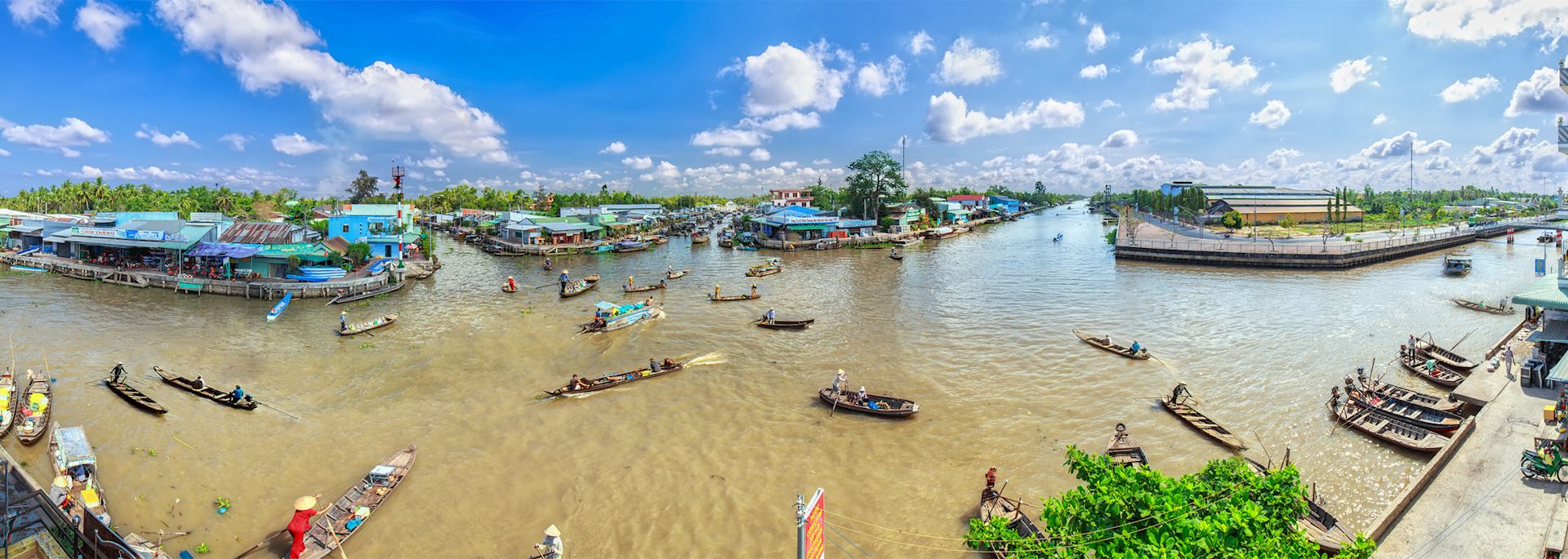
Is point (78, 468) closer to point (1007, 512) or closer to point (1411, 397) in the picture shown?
point (1007, 512)

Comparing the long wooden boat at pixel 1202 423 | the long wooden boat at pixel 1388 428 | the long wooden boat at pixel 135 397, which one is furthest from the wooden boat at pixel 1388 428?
the long wooden boat at pixel 135 397

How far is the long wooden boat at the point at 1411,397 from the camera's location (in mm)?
14227

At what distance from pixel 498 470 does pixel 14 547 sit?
710cm

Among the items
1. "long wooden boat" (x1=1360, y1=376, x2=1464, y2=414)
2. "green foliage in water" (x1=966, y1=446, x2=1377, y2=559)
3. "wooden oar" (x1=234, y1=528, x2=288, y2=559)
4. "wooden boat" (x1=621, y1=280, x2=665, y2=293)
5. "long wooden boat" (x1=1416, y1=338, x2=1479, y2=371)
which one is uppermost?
"wooden boat" (x1=621, y1=280, x2=665, y2=293)

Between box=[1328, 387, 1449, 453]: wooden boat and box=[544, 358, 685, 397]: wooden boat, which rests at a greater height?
box=[544, 358, 685, 397]: wooden boat

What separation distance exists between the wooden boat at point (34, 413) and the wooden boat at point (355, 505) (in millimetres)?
8268

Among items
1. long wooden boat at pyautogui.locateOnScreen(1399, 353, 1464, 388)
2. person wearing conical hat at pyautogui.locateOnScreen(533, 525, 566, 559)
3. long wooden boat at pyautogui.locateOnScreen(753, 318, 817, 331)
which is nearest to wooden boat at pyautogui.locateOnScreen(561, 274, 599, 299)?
long wooden boat at pyautogui.locateOnScreen(753, 318, 817, 331)

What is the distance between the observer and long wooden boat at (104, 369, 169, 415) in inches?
609

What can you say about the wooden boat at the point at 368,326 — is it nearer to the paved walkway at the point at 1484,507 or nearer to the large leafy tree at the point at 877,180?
the paved walkway at the point at 1484,507

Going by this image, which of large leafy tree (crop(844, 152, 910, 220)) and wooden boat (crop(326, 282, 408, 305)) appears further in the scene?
large leafy tree (crop(844, 152, 910, 220))

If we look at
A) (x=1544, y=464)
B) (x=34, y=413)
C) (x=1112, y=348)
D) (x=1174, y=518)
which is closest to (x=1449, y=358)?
(x=1112, y=348)

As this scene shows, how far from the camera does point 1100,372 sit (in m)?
19.0

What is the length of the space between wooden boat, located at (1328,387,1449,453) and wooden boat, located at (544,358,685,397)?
693 inches

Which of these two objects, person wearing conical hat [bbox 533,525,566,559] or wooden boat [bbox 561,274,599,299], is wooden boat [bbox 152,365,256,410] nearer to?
person wearing conical hat [bbox 533,525,566,559]
